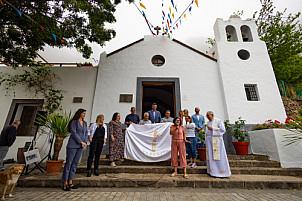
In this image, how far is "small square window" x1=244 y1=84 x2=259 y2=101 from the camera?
6492mm

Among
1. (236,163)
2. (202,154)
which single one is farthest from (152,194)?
(236,163)

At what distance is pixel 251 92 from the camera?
659 cm

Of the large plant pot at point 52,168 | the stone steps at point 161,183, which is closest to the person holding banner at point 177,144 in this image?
the stone steps at point 161,183

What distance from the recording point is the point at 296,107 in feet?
27.1

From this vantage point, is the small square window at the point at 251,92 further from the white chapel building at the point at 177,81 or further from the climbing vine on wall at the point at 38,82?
the climbing vine on wall at the point at 38,82

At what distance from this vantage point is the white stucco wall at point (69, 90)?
6.14 metres

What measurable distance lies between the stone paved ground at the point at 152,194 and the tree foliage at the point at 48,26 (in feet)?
14.7

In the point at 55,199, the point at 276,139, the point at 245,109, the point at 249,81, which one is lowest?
the point at 55,199

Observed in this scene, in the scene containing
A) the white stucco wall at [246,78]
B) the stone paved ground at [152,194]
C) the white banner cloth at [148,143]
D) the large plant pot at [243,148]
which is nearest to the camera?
the stone paved ground at [152,194]

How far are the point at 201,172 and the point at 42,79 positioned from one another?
795cm

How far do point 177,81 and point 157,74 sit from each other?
105 cm

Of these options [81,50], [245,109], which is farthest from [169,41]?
[245,109]

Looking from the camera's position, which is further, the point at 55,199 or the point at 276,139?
the point at 276,139

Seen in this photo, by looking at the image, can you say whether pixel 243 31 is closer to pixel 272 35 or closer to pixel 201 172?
pixel 272 35
